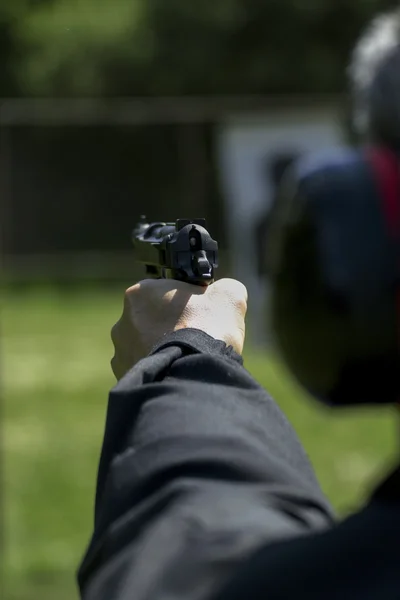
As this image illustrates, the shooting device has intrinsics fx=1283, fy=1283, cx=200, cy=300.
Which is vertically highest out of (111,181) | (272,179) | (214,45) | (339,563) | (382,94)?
(214,45)

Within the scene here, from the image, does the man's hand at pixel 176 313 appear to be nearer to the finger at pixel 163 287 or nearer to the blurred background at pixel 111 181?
the finger at pixel 163 287

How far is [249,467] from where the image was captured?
99 centimetres

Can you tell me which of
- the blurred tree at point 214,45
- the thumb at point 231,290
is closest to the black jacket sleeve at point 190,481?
the thumb at point 231,290

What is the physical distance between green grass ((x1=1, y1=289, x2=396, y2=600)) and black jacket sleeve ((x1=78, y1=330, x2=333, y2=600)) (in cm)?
119

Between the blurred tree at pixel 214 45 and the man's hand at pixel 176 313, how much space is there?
1613 centimetres

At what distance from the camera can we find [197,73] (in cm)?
1755

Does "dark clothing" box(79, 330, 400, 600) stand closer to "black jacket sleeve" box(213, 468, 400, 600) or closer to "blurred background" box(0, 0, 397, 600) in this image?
"black jacket sleeve" box(213, 468, 400, 600)

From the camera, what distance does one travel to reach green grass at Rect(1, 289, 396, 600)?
474 centimetres

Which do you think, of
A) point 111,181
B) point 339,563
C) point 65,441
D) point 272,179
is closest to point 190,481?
point 339,563

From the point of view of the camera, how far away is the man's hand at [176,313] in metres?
1.27

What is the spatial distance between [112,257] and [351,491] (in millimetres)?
7893

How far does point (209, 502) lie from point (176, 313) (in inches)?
14.8

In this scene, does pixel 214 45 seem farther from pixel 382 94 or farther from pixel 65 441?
pixel 382 94

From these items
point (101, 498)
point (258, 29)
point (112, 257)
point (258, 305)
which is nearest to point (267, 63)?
point (258, 29)
